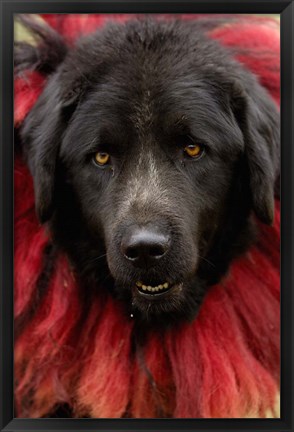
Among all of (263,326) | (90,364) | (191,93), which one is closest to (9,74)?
(191,93)

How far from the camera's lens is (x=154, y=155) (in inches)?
131

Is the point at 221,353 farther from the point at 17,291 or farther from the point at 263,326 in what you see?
the point at 17,291

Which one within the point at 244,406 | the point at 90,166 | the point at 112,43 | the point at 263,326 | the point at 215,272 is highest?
the point at 112,43

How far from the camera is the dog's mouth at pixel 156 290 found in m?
3.34

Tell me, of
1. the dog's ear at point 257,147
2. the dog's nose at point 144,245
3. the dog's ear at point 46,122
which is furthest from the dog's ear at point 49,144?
the dog's ear at point 257,147

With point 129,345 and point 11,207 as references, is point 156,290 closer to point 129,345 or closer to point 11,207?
point 129,345

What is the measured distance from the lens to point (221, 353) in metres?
3.76

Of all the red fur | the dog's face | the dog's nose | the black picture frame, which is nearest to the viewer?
the dog's nose

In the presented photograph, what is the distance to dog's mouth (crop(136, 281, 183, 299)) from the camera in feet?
11.0

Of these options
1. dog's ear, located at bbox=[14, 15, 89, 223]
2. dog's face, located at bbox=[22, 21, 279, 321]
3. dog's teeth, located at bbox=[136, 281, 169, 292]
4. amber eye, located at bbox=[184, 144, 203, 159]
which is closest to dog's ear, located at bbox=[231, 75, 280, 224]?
dog's face, located at bbox=[22, 21, 279, 321]

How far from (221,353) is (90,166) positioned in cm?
102

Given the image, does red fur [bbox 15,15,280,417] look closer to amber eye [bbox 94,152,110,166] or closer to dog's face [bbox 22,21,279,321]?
dog's face [bbox 22,21,279,321]

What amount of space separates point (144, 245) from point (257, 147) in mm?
674

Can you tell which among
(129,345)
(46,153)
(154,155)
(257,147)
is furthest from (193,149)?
(129,345)
